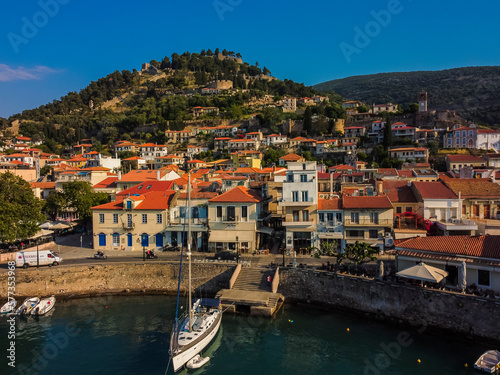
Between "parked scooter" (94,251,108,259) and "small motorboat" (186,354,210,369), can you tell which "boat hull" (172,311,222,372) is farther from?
"parked scooter" (94,251,108,259)

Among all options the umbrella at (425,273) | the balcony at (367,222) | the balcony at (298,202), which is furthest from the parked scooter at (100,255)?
the umbrella at (425,273)

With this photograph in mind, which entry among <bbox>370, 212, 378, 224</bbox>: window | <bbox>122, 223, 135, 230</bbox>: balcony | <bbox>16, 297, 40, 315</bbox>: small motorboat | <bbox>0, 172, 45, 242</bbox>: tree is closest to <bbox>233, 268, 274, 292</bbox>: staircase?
<bbox>370, 212, 378, 224</bbox>: window

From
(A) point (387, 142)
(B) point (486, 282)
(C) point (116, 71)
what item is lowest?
(B) point (486, 282)

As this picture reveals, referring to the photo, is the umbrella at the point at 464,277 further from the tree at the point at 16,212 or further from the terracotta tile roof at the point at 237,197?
the tree at the point at 16,212

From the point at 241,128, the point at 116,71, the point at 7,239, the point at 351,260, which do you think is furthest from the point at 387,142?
the point at 116,71

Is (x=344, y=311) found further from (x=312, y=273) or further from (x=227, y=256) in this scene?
(x=227, y=256)
